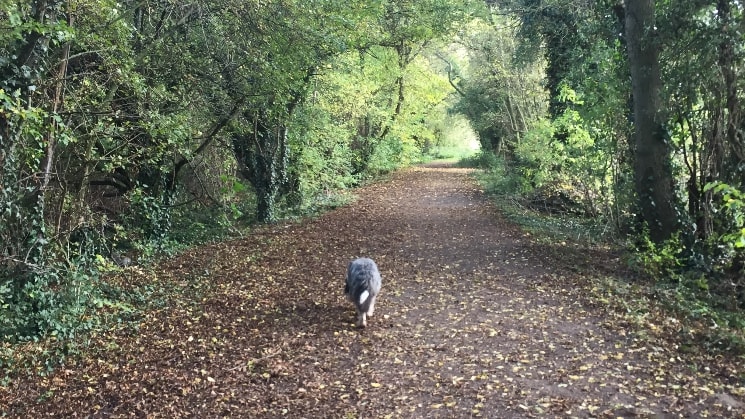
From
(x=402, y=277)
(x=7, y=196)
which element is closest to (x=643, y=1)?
(x=402, y=277)

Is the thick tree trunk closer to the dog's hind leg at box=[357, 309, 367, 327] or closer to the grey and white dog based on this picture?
the grey and white dog

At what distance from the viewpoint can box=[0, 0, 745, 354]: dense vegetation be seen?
275 inches

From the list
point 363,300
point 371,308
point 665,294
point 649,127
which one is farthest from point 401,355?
point 649,127

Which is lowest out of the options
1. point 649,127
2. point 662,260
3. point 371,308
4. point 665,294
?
point 665,294

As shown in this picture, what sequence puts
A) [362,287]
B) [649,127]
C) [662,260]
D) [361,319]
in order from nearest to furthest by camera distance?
[362,287]
[361,319]
[662,260]
[649,127]

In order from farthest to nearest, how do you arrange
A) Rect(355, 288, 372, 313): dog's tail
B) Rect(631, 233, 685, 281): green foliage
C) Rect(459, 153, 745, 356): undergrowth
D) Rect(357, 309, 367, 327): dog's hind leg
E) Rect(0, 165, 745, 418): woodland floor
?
Rect(631, 233, 685, 281): green foliage → Rect(357, 309, 367, 327): dog's hind leg → Rect(355, 288, 372, 313): dog's tail → Rect(459, 153, 745, 356): undergrowth → Rect(0, 165, 745, 418): woodland floor

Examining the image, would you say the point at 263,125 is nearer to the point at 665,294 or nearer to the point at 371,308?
the point at 371,308

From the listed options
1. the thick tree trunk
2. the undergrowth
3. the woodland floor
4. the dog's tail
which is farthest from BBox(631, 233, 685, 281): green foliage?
the dog's tail

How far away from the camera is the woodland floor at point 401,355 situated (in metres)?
4.87

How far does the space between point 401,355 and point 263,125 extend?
9644mm

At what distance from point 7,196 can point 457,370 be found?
584 cm

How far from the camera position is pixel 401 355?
6.00 meters

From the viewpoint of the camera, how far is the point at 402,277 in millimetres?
9258

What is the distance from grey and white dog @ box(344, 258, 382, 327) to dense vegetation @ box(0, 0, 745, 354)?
3.55 meters
